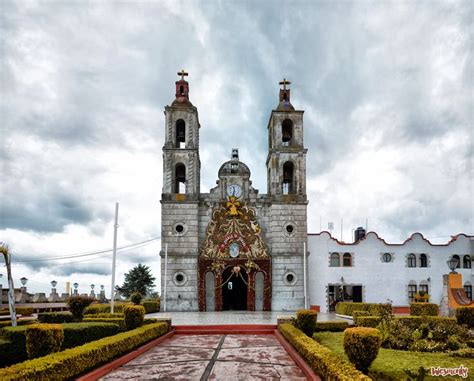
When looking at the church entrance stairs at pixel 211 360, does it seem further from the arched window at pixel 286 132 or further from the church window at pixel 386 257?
the arched window at pixel 286 132

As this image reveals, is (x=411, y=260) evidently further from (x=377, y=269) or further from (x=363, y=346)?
(x=363, y=346)

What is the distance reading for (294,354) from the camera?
552 inches

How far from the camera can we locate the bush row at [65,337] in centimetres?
1309

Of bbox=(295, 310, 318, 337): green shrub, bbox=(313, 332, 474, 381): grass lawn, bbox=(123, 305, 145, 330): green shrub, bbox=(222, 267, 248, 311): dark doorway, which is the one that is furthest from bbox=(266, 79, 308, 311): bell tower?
bbox=(313, 332, 474, 381): grass lawn

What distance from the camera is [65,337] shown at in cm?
1431

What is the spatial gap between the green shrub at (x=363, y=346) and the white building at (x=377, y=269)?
23238mm

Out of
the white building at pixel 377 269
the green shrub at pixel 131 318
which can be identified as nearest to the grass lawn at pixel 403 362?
the green shrub at pixel 131 318

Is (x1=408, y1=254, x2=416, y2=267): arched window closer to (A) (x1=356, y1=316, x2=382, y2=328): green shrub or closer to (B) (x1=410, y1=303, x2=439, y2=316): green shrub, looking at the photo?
(B) (x1=410, y1=303, x2=439, y2=316): green shrub

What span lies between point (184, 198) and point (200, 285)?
6.23 meters

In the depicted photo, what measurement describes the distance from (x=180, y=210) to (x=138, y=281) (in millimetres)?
21981

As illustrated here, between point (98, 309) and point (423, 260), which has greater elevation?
point (423, 260)

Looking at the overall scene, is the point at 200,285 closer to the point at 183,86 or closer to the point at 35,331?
the point at 183,86

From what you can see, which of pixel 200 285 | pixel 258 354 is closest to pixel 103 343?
pixel 258 354

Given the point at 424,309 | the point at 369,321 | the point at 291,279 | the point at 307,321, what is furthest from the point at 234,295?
the point at 307,321
